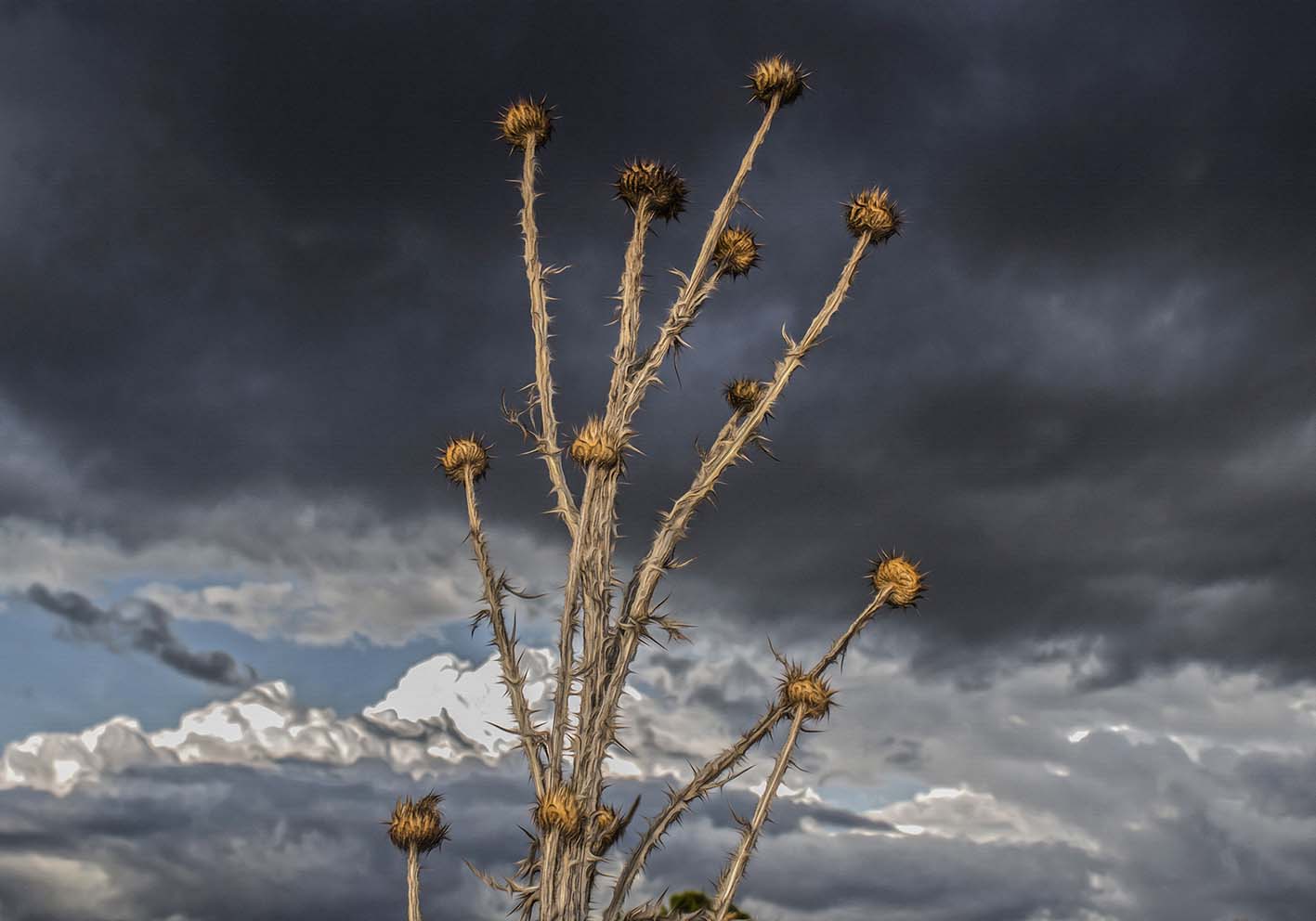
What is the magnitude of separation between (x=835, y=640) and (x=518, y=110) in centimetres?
654

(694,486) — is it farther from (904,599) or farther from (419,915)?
(419,915)

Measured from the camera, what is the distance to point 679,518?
1238 centimetres

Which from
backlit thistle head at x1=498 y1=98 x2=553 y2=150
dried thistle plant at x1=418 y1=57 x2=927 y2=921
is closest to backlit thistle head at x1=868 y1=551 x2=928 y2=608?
dried thistle plant at x1=418 y1=57 x2=927 y2=921

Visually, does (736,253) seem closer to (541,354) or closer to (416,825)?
(541,354)

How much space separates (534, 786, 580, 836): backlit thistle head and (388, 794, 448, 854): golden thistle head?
0.90 m

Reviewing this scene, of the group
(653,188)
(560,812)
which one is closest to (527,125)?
(653,188)

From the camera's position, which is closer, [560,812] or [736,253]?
[560,812]

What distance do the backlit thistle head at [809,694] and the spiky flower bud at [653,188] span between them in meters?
4.99

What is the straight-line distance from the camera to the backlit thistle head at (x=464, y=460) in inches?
503

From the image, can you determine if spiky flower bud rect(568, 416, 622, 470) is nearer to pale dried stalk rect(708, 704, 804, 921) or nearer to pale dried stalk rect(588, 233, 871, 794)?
pale dried stalk rect(588, 233, 871, 794)

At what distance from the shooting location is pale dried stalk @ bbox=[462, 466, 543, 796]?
463 inches

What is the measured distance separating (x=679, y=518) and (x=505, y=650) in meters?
2.08

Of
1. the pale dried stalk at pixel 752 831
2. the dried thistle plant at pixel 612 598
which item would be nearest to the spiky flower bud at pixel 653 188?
the dried thistle plant at pixel 612 598

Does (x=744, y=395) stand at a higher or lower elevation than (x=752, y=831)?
higher
